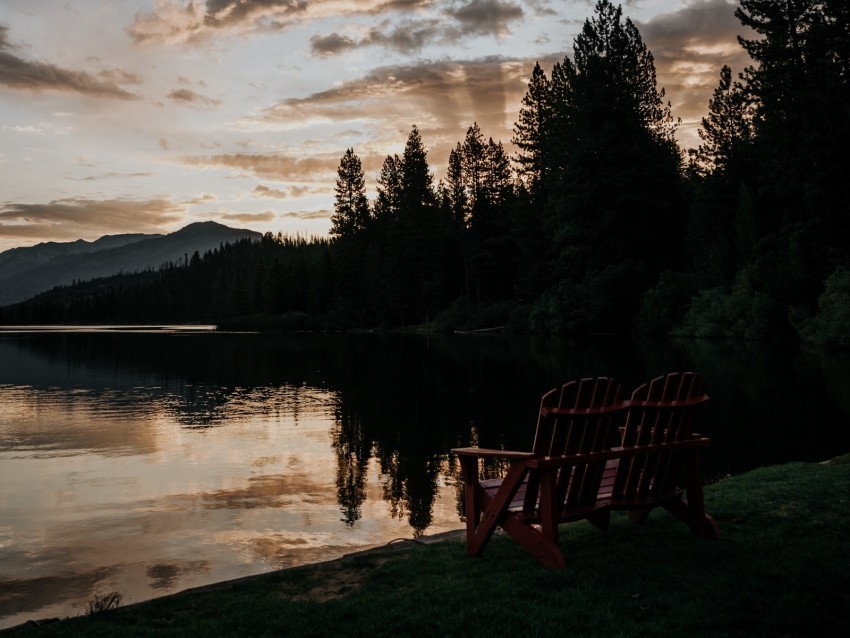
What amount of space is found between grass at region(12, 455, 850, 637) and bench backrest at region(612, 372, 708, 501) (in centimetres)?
54

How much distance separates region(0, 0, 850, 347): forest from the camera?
4231cm

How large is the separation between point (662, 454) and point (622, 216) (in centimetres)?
5957

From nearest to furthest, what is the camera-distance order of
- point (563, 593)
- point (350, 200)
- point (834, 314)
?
point (563, 593) → point (834, 314) → point (350, 200)

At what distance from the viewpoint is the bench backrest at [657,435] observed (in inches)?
262

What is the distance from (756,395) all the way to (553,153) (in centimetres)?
5417

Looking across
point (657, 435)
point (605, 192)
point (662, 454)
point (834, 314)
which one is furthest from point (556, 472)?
point (605, 192)

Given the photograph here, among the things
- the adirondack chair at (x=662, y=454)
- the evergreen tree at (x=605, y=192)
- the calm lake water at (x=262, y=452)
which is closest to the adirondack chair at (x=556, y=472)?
the adirondack chair at (x=662, y=454)

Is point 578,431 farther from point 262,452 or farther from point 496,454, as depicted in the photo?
point 262,452

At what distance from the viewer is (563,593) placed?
17.7 feet

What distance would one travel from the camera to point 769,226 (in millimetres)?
53688

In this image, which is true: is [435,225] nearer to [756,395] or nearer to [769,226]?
[769,226]

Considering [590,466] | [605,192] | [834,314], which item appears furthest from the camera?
[605,192]

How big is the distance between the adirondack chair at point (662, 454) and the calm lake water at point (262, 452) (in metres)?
3.69

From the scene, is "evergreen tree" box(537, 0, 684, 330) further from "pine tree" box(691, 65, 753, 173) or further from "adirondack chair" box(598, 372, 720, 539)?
"adirondack chair" box(598, 372, 720, 539)
